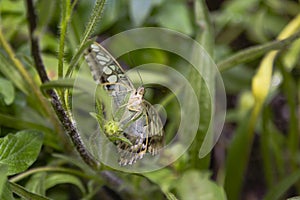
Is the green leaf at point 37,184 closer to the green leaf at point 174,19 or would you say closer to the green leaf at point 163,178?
the green leaf at point 163,178

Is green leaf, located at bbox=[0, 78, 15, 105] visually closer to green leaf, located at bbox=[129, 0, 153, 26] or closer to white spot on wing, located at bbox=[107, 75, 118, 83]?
white spot on wing, located at bbox=[107, 75, 118, 83]

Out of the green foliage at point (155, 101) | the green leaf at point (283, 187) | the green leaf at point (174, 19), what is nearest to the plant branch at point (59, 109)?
the green foliage at point (155, 101)

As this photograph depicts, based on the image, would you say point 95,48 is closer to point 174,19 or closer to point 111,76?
point 111,76

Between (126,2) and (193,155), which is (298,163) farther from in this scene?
(126,2)

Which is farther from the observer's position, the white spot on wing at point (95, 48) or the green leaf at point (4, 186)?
the white spot on wing at point (95, 48)

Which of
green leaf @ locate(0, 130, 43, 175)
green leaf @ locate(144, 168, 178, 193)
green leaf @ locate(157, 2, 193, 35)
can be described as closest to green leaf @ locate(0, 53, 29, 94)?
green leaf @ locate(0, 130, 43, 175)

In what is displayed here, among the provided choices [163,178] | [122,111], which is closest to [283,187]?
[163,178]

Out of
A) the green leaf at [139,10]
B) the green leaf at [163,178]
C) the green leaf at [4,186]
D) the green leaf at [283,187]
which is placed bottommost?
the green leaf at [283,187]
